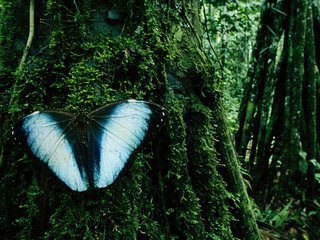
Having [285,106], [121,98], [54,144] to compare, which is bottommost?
[285,106]

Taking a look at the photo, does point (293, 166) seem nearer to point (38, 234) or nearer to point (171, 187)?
point (171, 187)

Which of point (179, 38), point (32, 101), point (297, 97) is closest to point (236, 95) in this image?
point (297, 97)

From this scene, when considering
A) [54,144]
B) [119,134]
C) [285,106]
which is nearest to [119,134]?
[119,134]

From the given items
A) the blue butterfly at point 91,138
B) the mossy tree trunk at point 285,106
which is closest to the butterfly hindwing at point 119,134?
the blue butterfly at point 91,138

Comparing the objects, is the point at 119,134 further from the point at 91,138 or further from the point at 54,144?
the point at 54,144

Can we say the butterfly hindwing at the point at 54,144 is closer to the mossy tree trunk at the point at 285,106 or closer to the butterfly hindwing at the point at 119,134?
the butterfly hindwing at the point at 119,134

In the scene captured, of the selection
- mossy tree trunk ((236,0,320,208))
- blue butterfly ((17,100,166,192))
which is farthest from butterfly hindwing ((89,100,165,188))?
mossy tree trunk ((236,0,320,208))
